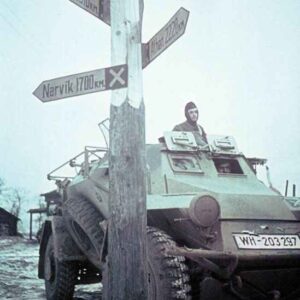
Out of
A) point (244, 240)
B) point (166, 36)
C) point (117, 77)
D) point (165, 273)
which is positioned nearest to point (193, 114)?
point (244, 240)

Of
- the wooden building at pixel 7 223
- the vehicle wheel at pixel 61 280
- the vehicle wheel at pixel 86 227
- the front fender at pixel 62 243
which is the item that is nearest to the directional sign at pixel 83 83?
the vehicle wheel at pixel 86 227

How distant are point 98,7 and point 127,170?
1.25m

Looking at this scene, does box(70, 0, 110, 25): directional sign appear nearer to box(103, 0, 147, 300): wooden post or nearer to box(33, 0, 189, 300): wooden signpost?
box(33, 0, 189, 300): wooden signpost

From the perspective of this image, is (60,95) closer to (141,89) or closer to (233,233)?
(141,89)

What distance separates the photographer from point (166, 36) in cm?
334

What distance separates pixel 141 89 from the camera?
11.0 ft

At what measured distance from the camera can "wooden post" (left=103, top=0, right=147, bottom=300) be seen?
122 inches

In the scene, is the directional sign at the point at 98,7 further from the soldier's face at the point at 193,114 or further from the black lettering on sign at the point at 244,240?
the soldier's face at the point at 193,114

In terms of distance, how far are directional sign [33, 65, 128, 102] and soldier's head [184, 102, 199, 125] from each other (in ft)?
9.54

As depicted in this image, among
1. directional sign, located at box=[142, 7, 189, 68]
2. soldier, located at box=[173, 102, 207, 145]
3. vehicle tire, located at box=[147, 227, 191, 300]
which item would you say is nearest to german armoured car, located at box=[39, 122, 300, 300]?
vehicle tire, located at box=[147, 227, 191, 300]

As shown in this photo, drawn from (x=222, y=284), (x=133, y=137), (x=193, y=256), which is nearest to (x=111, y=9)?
(x=133, y=137)

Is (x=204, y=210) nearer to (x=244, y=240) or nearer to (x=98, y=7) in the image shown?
(x=244, y=240)

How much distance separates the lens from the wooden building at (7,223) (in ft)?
142

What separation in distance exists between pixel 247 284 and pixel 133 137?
2.07 m
